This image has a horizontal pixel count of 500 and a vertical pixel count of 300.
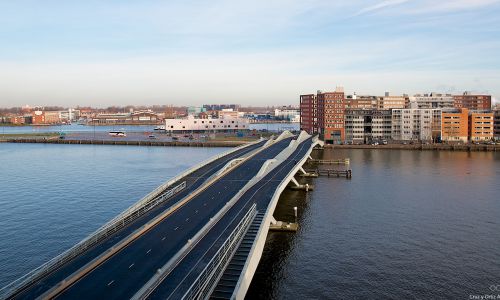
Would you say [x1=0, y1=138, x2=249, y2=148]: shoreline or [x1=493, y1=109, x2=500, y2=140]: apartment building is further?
[x1=0, y1=138, x2=249, y2=148]: shoreline

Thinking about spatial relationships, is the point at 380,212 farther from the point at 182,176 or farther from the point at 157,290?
the point at 157,290

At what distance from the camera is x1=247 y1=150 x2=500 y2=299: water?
23172 millimetres

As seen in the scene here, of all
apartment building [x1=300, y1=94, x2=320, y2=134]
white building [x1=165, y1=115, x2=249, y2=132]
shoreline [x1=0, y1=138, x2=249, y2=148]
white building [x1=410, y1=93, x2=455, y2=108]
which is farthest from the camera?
white building [x1=165, y1=115, x2=249, y2=132]

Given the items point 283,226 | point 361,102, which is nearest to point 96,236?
point 283,226

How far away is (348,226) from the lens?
33.7 m

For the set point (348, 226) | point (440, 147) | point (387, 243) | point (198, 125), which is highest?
point (198, 125)

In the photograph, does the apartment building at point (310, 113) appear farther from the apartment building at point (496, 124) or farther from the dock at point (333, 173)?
the dock at point (333, 173)

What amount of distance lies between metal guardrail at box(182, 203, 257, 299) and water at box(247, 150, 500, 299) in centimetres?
246

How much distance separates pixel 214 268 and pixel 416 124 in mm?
89697

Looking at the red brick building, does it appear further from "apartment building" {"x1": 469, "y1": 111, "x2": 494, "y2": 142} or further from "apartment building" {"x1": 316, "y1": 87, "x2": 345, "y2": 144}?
"apartment building" {"x1": 469, "y1": 111, "x2": 494, "y2": 142}

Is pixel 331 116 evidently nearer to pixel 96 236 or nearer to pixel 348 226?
pixel 348 226

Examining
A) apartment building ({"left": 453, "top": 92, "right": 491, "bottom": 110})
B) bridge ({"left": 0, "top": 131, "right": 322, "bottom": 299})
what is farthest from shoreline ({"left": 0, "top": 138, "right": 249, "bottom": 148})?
apartment building ({"left": 453, "top": 92, "right": 491, "bottom": 110})

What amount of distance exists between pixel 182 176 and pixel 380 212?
17.8 meters

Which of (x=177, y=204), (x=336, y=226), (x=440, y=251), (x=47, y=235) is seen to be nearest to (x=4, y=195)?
(x=47, y=235)
